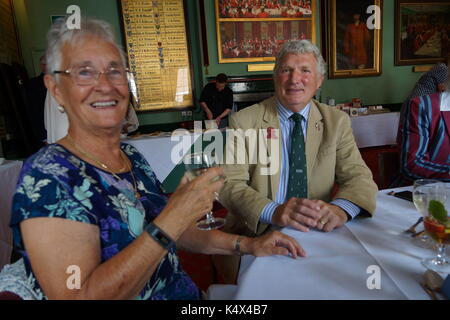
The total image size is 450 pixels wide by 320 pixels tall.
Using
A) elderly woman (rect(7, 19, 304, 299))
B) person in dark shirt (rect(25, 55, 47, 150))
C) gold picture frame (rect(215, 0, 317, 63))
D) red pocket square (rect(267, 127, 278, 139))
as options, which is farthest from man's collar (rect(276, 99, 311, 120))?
gold picture frame (rect(215, 0, 317, 63))

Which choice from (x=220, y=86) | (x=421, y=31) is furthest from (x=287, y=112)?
(x=421, y=31)

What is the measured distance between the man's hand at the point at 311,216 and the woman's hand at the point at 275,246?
0.50 feet

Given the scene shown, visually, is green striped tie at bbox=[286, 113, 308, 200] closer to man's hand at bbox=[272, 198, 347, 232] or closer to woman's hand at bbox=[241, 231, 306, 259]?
man's hand at bbox=[272, 198, 347, 232]

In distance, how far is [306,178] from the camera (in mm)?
1651

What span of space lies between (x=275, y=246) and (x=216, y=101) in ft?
16.4

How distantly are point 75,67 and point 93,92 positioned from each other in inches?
3.7

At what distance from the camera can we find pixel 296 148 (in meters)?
1.66

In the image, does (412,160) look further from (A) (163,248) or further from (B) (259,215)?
(A) (163,248)

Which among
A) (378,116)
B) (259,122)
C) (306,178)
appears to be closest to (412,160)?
(306,178)

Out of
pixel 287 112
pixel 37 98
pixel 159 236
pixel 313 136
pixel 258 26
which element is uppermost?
pixel 258 26

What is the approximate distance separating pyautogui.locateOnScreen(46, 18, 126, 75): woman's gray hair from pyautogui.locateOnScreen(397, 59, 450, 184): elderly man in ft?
5.80

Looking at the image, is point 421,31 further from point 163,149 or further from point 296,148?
point 296,148

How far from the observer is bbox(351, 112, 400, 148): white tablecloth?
505 cm

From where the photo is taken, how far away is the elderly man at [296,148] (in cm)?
160
